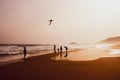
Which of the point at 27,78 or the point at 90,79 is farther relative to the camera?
the point at 27,78

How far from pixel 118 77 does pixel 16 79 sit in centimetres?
701

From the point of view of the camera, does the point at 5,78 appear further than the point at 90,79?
Yes

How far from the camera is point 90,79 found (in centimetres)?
1436

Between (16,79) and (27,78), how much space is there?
0.77m

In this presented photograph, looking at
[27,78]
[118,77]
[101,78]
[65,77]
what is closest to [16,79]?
[27,78]

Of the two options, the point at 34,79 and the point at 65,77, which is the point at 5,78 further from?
the point at 65,77

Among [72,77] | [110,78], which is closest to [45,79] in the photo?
[72,77]

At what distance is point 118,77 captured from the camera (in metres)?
14.4

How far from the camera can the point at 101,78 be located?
14.5 meters

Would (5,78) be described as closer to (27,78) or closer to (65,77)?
(27,78)

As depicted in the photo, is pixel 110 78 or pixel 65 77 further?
pixel 65 77

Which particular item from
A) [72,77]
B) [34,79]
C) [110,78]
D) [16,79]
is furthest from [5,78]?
[110,78]

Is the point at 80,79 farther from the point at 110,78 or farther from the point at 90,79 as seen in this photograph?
the point at 110,78

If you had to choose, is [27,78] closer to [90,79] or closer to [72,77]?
[72,77]
